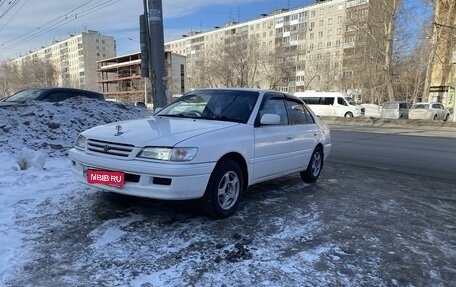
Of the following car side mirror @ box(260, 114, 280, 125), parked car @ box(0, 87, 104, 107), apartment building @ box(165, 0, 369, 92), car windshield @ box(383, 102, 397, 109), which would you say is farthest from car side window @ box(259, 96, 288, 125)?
apartment building @ box(165, 0, 369, 92)

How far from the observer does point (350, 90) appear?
64312 millimetres

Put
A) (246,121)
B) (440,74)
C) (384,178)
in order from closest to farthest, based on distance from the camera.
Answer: (246,121) → (384,178) → (440,74)

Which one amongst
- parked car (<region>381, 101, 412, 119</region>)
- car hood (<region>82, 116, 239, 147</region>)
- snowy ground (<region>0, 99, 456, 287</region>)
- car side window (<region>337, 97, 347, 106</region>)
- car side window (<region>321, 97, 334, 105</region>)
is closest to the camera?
snowy ground (<region>0, 99, 456, 287</region>)

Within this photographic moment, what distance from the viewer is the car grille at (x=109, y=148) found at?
13.4 feet

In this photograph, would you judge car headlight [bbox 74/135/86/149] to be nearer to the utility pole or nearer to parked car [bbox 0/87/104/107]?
the utility pole

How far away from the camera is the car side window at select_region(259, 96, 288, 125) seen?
17.5 feet

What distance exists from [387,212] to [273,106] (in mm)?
2109

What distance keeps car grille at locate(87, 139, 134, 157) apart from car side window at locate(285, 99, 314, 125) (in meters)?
2.72

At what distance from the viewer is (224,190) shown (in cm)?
447

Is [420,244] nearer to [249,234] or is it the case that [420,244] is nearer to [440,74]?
[249,234]

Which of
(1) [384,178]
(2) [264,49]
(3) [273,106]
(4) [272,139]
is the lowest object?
(1) [384,178]

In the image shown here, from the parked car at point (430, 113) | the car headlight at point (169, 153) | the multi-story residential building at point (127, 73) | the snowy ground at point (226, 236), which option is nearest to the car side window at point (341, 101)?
the parked car at point (430, 113)

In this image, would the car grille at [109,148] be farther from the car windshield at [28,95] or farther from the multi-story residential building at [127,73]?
the multi-story residential building at [127,73]

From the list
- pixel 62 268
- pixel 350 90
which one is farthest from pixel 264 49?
pixel 62 268
